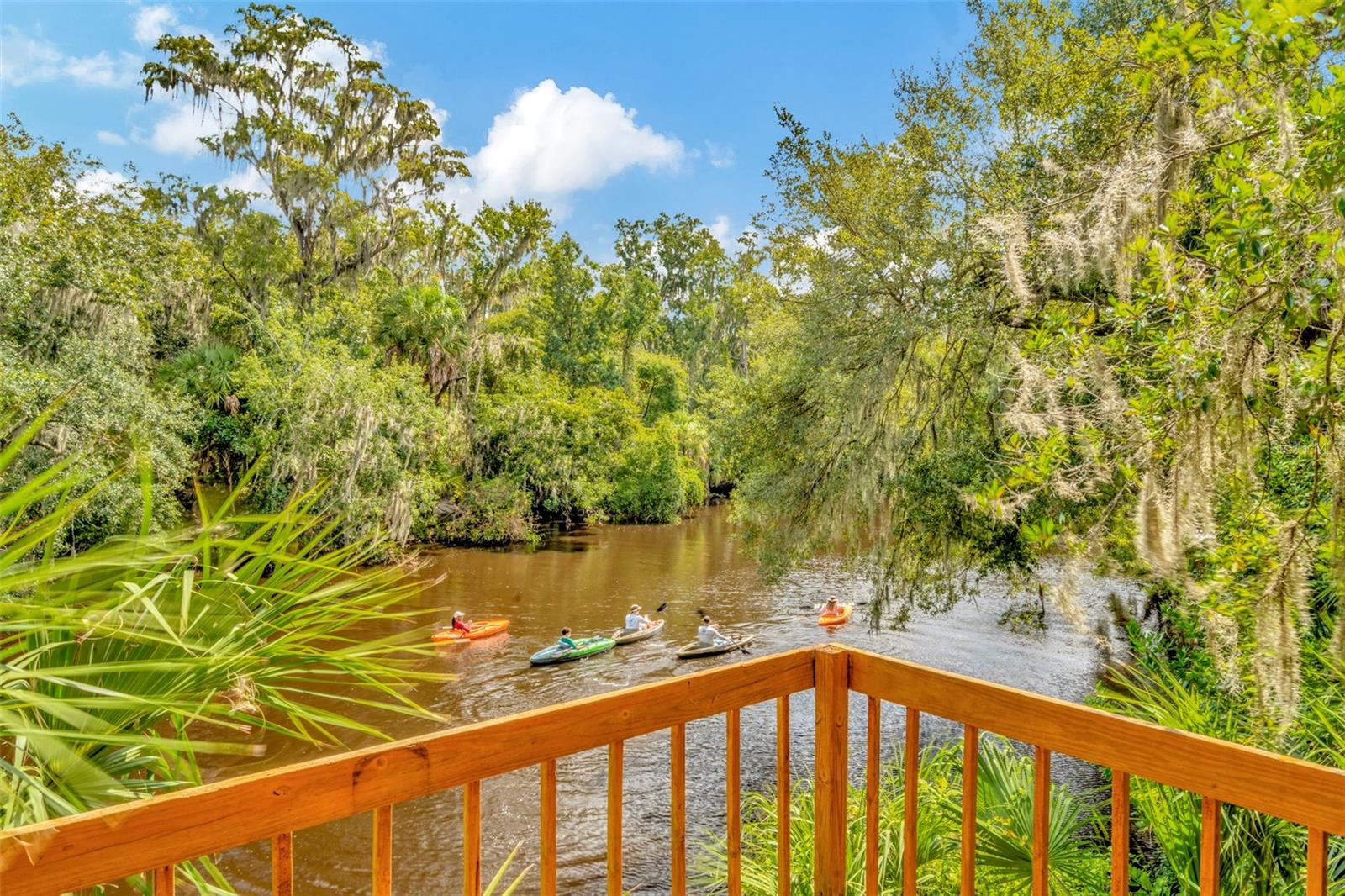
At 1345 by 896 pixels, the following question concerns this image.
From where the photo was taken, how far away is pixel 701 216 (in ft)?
94.2

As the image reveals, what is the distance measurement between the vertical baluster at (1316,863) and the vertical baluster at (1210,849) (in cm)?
10

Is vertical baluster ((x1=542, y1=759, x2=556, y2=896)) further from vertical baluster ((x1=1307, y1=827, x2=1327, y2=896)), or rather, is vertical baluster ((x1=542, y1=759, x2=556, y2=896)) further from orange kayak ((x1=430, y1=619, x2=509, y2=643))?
orange kayak ((x1=430, y1=619, x2=509, y2=643))

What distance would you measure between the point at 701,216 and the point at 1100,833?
1074 inches

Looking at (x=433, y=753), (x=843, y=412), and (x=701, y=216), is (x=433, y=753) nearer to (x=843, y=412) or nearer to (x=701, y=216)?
(x=843, y=412)

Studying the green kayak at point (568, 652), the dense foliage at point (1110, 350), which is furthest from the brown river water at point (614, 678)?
the dense foliage at point (1110, 350)

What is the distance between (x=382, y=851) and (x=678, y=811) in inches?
21.8

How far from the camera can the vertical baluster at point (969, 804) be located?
1.33m

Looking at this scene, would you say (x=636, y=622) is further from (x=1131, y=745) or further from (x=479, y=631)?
(x=1131, y=745)

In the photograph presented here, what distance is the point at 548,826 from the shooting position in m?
1.17

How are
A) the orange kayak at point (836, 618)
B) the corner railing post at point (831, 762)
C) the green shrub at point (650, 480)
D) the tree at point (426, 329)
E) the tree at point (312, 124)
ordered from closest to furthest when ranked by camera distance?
1. the corner railing post at point (831, 762)
2. the orange kayak at point (836, 618)
3. the tree at point (312, 124)
4. the tree at point (426, 329)
5. the green shrub at point (650, 480)

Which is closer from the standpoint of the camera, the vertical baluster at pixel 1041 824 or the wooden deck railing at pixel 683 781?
the wooden deck railing at pixel 683 781

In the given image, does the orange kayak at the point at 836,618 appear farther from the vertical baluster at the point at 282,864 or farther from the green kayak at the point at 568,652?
the vertical baluster at the point at 282,864

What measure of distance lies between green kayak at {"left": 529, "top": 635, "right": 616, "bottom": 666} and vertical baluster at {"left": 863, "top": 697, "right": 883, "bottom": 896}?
7.25m

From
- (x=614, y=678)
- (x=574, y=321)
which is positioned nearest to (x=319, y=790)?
(x=614, y=678)
